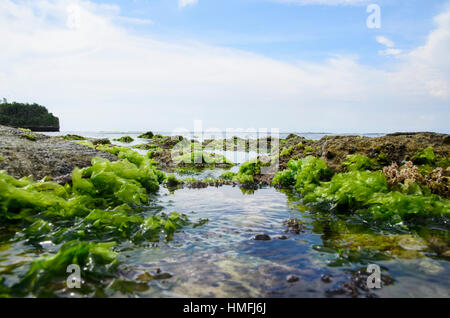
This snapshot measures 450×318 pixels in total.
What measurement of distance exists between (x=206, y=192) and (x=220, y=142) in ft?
56.1

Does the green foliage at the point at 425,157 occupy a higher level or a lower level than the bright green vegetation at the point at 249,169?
higher

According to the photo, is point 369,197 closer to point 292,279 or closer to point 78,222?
point 292,279

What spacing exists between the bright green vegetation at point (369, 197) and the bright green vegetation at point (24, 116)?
90.3 m

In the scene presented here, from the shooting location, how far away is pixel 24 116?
79.9m

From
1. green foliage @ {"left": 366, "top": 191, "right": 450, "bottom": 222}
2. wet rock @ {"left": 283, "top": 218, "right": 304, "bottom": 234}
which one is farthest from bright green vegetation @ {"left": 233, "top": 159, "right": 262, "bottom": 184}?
green foliage @ {"left": 366, "top": 191, "right": 450, "bottom": 222}

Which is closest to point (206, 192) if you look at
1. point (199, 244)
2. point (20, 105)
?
point (199, 244)

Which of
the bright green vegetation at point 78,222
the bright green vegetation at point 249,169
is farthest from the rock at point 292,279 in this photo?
the bright green vegetation at point 249,169

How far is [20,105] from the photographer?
264ft

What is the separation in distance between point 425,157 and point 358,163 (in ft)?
4.07

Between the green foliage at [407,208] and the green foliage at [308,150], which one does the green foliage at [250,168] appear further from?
the green foliage at [407,208]

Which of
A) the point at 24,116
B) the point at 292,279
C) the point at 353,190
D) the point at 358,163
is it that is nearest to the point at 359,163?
the point at 358,163

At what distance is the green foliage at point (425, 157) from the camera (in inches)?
228

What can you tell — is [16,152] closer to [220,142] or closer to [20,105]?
[220,142]
